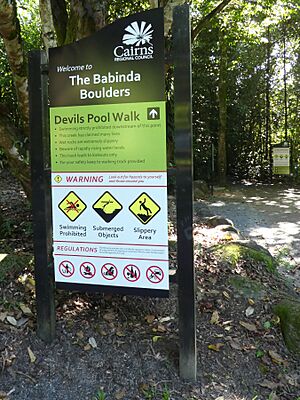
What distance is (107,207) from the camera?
2.97m

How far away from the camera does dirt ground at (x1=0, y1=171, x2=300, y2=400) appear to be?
9.50 ft

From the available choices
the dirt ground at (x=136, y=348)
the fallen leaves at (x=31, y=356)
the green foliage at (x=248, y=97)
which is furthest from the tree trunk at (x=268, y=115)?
the fallen leaves at (x=31, y=356)

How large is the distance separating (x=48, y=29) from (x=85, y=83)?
292 centimetres

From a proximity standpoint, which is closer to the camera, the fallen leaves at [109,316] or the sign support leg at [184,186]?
the sign support leg at [184,186]

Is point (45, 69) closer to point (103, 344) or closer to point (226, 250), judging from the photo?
point (103, 344)

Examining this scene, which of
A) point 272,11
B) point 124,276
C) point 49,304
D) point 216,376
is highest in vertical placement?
point 272,11

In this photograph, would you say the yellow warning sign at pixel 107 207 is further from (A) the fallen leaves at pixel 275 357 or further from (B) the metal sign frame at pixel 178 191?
(A) the fallen leaves at pixel 275 357

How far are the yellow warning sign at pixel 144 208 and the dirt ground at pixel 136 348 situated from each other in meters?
0.99

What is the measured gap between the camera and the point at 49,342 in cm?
319

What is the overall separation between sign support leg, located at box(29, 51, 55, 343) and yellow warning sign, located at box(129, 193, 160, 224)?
690 mm

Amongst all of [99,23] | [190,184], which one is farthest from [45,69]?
[99,23]

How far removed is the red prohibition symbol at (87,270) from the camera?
306 cm

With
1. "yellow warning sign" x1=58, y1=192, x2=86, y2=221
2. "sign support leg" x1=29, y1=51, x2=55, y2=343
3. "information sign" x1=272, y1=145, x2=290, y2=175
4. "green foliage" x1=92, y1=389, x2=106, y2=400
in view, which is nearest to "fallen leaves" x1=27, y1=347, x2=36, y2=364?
"sign support leg" x1=29, y1=51, x2=55, y2=343

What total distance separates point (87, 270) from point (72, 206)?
465 millimetres
